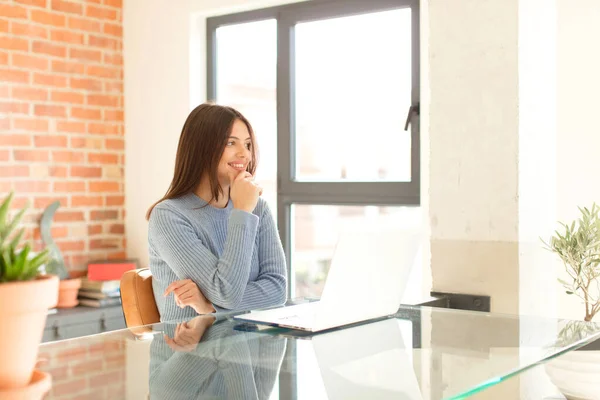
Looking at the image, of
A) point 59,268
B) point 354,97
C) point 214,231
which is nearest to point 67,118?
point 59,268

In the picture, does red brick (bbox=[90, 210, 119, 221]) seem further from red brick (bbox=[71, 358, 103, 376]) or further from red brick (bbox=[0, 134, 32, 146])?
red brick (bbox=[71, 358, 103, 376])

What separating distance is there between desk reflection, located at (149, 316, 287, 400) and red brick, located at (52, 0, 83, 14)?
110 inches

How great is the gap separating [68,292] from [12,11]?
139cm

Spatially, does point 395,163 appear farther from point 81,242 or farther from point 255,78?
point 81,242

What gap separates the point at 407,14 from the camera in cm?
326

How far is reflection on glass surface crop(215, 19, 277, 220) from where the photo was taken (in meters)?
3.73

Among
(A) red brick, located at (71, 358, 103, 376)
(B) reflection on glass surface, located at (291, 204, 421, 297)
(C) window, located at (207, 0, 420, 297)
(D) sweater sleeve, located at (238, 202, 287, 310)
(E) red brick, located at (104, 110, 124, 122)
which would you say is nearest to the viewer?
(A) red brick, located at (71, 358, 103, 376)

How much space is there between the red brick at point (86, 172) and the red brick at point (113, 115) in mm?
285

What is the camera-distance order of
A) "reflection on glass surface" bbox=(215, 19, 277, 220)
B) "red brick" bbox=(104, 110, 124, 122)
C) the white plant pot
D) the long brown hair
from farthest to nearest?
"red brick" bbox=(104, 110, 124, 122), "reflection on glass surface" bbox=(215, 19, 277, 220), the long brown hair, the white plant pot

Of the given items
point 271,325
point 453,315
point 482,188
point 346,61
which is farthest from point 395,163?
point 271,325

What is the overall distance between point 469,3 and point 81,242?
2.42 meters

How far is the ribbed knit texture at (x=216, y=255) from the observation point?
2.19 m

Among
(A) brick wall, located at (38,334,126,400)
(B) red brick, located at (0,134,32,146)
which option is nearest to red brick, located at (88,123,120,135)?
(B) red brick, located at (0,134,32,146)

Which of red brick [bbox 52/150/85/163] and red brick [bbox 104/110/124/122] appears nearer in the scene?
red brick [bbox 52/150/85/163]
